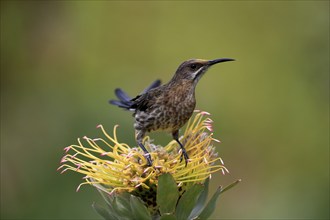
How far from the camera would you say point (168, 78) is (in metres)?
5.64

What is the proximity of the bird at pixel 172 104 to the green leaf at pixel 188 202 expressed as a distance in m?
0.48

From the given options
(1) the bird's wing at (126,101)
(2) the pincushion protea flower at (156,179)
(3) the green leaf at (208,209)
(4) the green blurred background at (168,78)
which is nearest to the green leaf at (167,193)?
(2) the pincushion protea flower at (156,179)

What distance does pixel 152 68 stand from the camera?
233 inches

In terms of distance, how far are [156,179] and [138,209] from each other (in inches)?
9.3

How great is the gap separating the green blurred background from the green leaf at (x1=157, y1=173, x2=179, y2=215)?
95.8 inches

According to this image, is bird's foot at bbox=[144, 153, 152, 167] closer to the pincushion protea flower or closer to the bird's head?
the pincushion protea flower

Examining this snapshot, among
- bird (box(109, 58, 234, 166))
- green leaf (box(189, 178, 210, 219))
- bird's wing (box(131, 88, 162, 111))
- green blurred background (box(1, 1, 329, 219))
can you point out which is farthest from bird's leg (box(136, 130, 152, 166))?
green blurred background (box(1, 1, 329, 219))

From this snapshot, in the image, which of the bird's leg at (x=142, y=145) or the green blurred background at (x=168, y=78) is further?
the green blurred background at (x=168, y=78)

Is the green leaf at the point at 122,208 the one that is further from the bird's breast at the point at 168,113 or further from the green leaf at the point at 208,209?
the bird's breast at the point at 168,113

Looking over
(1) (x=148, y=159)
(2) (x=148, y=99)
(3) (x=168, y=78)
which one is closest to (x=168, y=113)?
(2) (x=148, y=99)

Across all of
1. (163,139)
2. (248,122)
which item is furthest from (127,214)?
(248,122)

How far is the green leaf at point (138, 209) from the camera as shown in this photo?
1.76 meters

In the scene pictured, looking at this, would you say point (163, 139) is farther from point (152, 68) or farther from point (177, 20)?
point (177, 20)

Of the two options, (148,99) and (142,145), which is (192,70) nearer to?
(148,99)
